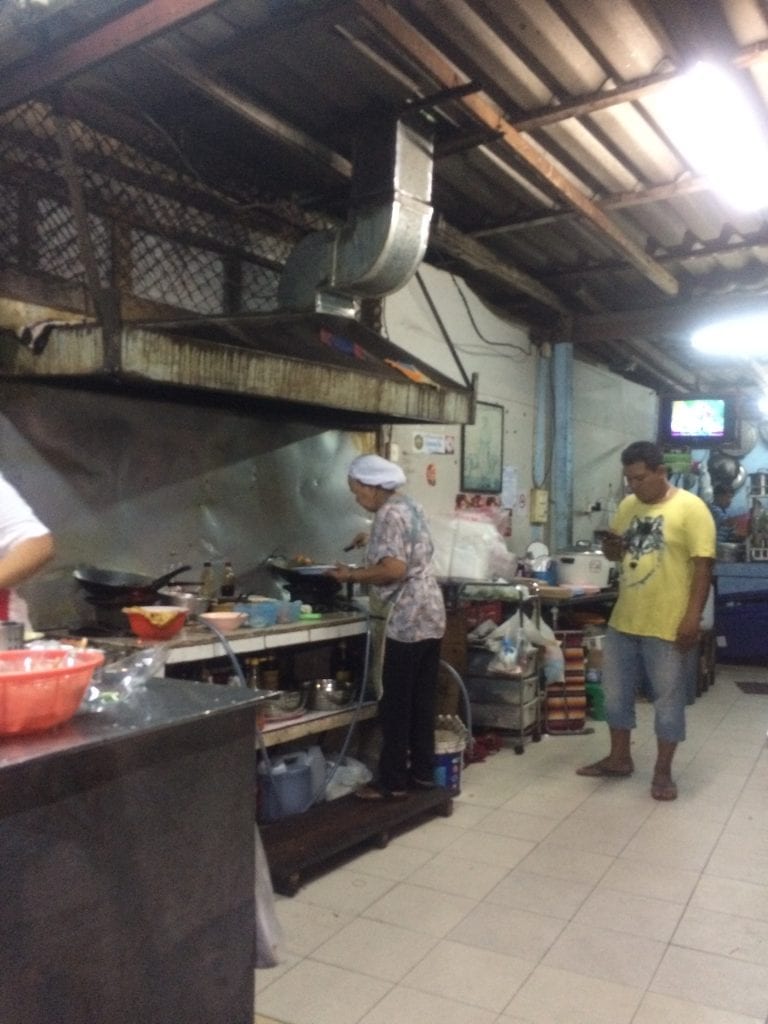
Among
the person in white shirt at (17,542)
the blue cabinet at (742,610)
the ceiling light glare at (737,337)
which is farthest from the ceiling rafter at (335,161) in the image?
Result: the blue cabinet at (742,610)

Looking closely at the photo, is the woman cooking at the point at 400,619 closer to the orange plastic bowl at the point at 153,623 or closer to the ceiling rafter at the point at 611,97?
the orange plastic bowl at the point at 153,623

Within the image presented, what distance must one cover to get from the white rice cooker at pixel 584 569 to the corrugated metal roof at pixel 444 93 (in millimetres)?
2039

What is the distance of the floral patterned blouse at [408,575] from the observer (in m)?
3.77

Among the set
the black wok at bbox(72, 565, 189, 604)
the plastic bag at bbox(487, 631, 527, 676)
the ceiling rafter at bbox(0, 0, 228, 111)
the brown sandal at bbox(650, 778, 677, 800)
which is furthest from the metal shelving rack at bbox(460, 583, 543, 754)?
the ceiling rafter at bbox(0, 0, 228, 111)

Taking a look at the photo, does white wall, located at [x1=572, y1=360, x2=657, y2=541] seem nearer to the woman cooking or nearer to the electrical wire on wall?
the electrical wire on wall

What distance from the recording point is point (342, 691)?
4.00 metres

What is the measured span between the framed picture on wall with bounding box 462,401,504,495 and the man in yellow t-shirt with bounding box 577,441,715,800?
201cm

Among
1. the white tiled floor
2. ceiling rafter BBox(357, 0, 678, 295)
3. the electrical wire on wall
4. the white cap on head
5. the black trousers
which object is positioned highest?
ceiling rafter BBox(357, 0, 678, 295)

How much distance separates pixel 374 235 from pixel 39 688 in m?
3.20

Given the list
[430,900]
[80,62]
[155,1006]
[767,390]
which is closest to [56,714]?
[155,1006]

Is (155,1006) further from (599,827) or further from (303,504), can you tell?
(303,504)

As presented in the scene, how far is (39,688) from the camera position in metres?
1.59

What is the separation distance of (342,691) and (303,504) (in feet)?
3.97

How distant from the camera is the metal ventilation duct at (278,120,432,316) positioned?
4117mm
